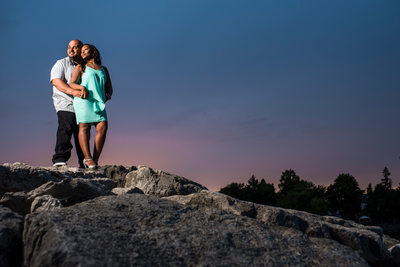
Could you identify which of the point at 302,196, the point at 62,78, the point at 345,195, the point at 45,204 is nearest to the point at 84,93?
the point at 62,78

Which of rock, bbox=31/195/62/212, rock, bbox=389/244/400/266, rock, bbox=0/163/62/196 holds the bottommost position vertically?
rock, bbox=389/244/400/266

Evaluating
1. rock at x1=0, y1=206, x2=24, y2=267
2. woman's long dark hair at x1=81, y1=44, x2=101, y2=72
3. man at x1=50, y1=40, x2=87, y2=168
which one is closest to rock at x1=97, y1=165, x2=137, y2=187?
man at x1=50, y1=40, x2=87, y2=168

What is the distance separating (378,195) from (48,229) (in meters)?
97.7

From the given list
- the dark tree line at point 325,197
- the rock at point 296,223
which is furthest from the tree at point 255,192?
the rock at point 296,223

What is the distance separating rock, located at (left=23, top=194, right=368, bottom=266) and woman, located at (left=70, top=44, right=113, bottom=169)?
17.0 ft

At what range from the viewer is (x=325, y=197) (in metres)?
81.4

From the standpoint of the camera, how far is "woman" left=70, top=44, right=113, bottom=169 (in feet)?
30.1

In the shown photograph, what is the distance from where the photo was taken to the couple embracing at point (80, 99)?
30.1ft

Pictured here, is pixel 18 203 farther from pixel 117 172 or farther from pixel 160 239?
pixel 117 172

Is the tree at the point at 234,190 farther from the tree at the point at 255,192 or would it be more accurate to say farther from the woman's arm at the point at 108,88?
the woman's arm at the point at 108,88

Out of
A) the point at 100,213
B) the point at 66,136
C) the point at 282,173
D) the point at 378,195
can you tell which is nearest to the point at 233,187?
the point at 282,173

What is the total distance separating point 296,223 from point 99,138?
6003 millimetres

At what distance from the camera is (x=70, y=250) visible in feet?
9.89

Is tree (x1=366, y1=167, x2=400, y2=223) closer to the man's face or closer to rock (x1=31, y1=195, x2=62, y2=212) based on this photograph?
the man's face
